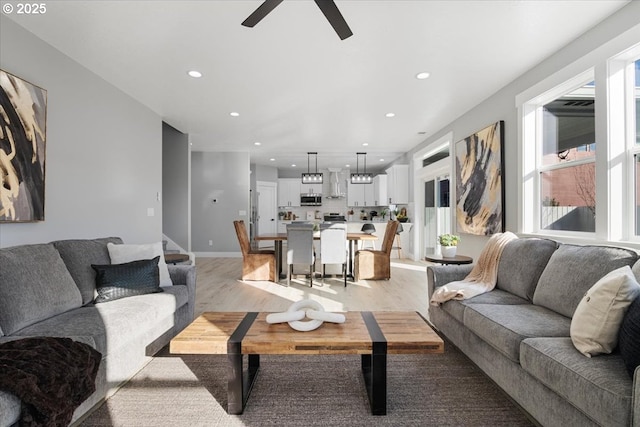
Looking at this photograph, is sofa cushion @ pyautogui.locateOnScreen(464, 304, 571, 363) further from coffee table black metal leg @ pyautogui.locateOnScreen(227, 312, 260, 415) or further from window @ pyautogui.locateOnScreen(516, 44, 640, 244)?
coffee table black metal leg @ pyautogui.locateOnScreen(227, 312, 260, 415)

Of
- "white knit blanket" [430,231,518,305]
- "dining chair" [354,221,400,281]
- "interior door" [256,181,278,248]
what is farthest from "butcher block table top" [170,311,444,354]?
"interior door" [256,181,278,248]

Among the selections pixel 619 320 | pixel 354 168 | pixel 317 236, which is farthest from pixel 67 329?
pixel 354 168

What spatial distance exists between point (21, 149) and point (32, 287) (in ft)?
4.12

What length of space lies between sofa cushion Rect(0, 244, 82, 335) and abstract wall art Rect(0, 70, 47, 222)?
51 cm

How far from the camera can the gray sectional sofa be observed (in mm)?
1912

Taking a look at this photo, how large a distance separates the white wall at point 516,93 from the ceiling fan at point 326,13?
7.02 ft

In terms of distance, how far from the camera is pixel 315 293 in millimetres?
4629

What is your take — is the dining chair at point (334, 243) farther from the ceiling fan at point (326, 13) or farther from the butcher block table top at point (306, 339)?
the ceiling fan at point (326, 13)

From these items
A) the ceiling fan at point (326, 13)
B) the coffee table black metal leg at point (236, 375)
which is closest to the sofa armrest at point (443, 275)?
the coffee table black metal leg at point (236, 375)

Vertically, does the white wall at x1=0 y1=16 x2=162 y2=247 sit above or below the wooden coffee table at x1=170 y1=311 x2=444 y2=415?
above

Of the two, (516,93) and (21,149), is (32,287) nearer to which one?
(21,149)

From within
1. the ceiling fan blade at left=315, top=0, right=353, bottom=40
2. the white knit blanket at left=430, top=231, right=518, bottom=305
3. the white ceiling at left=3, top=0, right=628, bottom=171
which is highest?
the white ceiling at left=3, top=0, right=628, bottom=171

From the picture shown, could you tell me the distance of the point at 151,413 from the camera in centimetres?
185

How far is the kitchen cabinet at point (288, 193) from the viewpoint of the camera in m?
10.7
